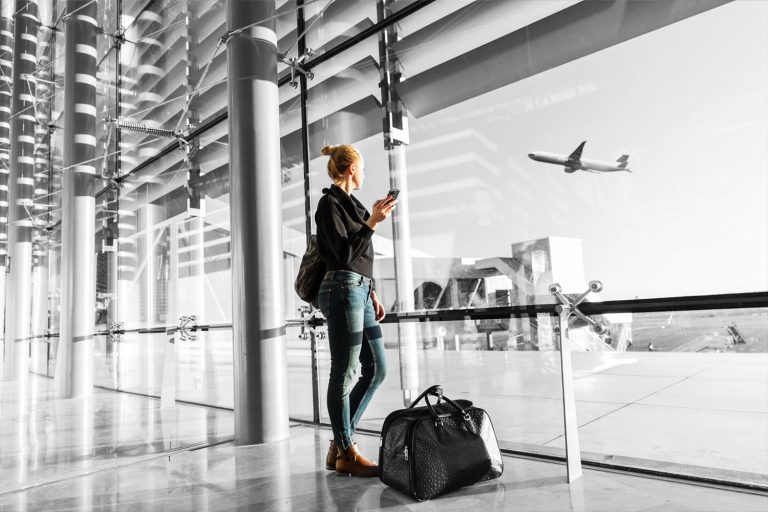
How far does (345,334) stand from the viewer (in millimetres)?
2514

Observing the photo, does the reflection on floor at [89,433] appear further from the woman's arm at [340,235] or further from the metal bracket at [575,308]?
the metal bracket at [575,308]

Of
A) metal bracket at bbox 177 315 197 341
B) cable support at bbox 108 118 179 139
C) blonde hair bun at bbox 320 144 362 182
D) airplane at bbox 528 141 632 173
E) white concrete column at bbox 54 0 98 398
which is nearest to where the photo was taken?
blonde hair bun at bbox 320 144 362 182

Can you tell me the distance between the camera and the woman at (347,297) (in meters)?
2.50

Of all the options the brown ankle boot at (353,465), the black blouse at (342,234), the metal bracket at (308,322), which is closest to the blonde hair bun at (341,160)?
the black blouse at (342,234)

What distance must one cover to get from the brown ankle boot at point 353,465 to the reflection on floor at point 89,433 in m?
1.38

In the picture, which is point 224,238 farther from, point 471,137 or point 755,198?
point 755,198

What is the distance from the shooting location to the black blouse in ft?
8.11

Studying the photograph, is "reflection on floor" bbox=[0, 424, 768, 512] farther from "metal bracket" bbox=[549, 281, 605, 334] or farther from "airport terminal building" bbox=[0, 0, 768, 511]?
"metal bracket" bbox=[549, 281, 605, 334]

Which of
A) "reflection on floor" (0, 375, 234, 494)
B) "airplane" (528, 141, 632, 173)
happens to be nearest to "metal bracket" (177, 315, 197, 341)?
"reflection on floor" (0, 375, 234, 494)

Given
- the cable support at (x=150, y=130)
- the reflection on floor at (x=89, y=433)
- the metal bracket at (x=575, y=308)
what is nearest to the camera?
the metal bracket at (x=575, y=308)

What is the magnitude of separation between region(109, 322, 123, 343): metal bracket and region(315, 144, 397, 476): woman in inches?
215

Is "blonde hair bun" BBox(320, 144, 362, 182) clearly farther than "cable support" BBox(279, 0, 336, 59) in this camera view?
No

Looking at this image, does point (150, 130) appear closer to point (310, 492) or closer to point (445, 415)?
point (310, 492)

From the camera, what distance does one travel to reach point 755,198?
2496mm
